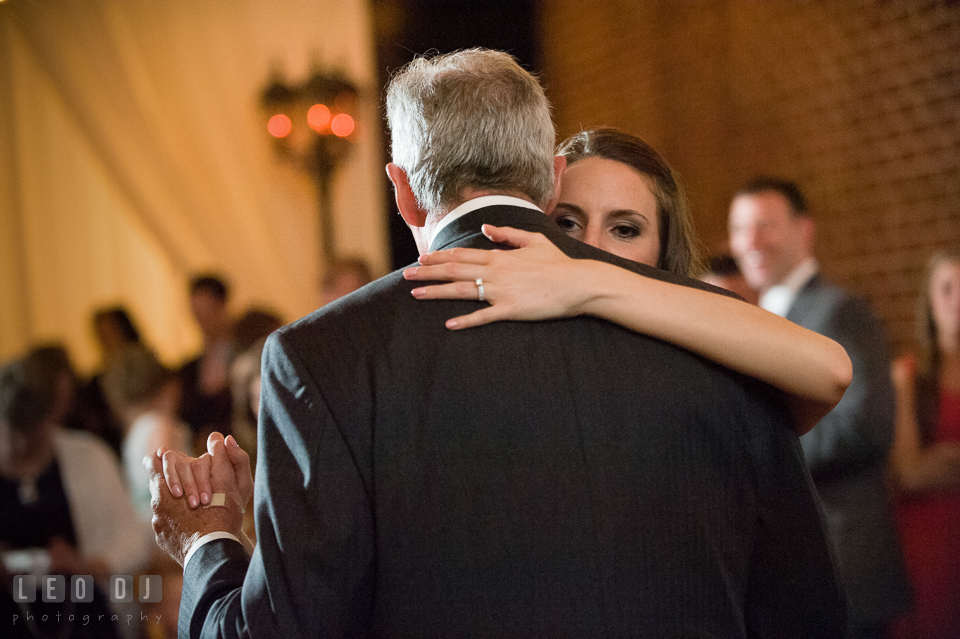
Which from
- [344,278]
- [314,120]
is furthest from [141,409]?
[314,120]

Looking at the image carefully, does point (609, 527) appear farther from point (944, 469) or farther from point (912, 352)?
point (912, 352)

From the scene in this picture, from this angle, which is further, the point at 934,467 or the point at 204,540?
the point at 934,467

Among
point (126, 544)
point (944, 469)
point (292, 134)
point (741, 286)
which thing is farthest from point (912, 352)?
point (292, 134)

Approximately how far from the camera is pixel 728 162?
15.1 ft

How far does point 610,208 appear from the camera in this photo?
165 centimetres

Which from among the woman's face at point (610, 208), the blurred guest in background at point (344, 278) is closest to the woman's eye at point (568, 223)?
the woman's face at point (610, 208)

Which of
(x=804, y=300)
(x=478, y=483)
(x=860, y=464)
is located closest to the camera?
(x=478, y=483)

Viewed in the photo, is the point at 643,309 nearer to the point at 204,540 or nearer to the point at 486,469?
the point at 486,469

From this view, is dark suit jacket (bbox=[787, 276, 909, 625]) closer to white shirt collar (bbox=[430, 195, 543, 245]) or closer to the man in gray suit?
the man in gray suit

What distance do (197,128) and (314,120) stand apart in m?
1.15

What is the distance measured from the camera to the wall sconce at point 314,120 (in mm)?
5746

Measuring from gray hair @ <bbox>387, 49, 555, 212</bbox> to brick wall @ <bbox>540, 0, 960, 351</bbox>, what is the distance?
10.0 feet

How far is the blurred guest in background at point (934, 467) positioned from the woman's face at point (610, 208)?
2.14 metres

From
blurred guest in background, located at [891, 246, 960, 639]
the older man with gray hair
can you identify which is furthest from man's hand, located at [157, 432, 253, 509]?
blurred guest in background, located at [891, 246, 960, 639]
